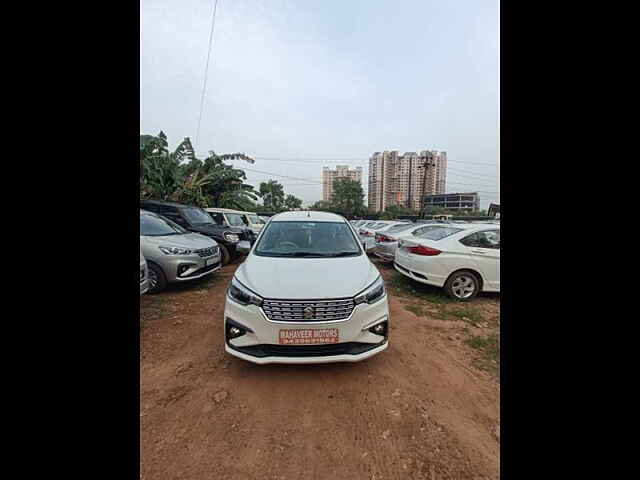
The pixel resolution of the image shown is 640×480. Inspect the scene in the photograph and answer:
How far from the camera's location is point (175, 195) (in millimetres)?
11992

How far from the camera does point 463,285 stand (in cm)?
425

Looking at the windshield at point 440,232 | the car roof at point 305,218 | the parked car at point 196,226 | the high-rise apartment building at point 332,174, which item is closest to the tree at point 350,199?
the high-rise apartment building at point 332,174

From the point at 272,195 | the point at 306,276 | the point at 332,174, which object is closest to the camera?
the point at 306,276

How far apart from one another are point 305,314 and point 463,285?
141 inches

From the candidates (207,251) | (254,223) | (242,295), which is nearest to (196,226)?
(207,251)

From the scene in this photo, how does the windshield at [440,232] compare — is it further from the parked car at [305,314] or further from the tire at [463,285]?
the parked car at [305,314]

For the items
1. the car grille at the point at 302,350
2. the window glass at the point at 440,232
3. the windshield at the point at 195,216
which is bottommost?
the car grille at the point at 302,350

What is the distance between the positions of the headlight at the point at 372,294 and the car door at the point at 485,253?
2.85m

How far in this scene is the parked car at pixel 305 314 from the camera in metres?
1.89

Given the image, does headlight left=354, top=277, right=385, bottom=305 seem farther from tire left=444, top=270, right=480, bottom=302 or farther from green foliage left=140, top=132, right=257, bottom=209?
green foliage left=140, top=132, right=257, bottom=209

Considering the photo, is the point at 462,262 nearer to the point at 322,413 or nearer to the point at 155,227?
the point at 322,413
